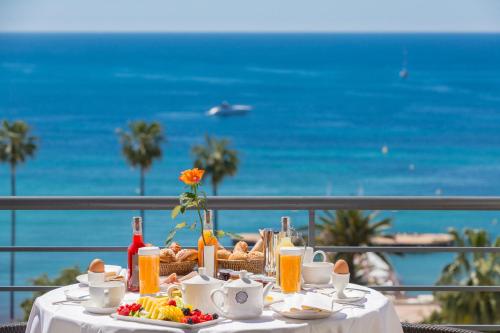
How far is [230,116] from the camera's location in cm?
4869

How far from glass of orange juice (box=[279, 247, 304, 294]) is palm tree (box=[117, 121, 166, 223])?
40191 mm

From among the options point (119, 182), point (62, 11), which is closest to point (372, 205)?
point (119, 182)

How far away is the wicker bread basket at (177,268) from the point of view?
3221 millimetres

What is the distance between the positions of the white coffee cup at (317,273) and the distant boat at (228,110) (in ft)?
150

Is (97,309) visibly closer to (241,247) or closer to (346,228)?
(241,247)

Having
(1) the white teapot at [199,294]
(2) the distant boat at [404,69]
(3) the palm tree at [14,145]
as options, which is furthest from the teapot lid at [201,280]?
(2) the distant boat at [404,69]

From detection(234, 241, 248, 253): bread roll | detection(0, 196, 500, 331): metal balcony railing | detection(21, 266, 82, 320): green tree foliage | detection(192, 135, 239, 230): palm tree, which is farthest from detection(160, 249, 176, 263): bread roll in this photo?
detection(192, 135, 239, 230): palm tree

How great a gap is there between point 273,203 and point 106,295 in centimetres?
145

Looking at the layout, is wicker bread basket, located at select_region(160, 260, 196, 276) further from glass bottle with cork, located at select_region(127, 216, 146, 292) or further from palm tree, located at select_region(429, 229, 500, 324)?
palm tree, located at select_region(429, 229, 500, 324)

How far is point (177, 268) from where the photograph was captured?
323 centimetres

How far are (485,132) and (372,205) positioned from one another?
44.1 metres

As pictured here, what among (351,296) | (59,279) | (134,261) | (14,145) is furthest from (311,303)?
(14,145)

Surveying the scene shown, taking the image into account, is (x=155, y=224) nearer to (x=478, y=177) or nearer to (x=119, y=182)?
(x=119, y=182)

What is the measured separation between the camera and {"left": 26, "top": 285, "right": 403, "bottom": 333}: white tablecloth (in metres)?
2.65
